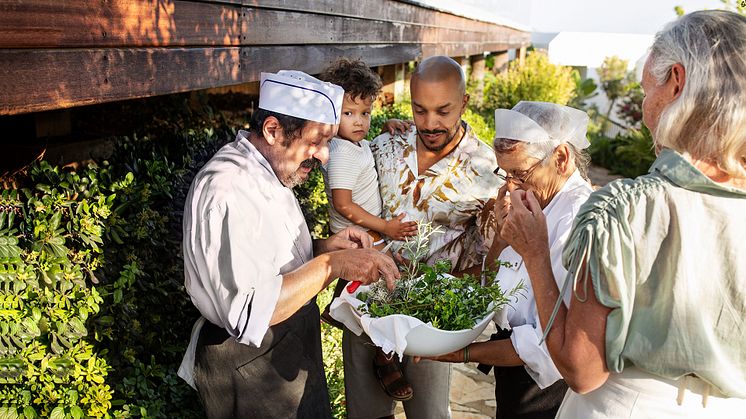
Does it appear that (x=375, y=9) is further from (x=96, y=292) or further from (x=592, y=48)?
(x=592, y=48)

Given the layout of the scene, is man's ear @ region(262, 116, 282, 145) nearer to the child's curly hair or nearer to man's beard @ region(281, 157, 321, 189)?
man's beard @ region(281, 157, 321, 189)

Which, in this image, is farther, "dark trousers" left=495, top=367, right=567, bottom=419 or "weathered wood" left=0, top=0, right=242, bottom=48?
"dark trousers" left=495, top=367, right=567, bottom=419

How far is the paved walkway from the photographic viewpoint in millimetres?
4551

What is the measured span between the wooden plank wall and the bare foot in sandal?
5.05ft

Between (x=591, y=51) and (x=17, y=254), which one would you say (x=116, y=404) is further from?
(x=591, y=51)

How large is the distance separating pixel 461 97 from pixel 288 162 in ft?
3.78

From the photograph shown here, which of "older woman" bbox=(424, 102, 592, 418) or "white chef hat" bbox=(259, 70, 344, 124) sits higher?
"white chef hat" bbox=(259, 70, 344, 124)

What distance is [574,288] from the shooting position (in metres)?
1.60

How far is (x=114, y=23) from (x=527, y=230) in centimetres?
153

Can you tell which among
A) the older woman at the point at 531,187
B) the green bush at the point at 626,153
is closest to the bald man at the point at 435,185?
the older woman at the point at 531,187

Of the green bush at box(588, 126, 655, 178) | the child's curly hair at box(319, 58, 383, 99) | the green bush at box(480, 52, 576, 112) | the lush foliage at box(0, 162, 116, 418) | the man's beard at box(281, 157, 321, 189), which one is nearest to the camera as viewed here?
the lush foliage at box(0, 162, 116, 418)

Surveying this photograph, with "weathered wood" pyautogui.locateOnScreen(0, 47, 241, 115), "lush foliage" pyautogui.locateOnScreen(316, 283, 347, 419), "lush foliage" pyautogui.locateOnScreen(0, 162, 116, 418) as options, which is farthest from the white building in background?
"lush foliage" pyautogui.locateOnScreen(0, 162, 116, 418)

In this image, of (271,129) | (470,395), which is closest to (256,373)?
(271,129)

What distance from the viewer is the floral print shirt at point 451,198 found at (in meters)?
3.17
